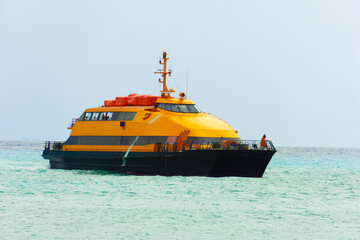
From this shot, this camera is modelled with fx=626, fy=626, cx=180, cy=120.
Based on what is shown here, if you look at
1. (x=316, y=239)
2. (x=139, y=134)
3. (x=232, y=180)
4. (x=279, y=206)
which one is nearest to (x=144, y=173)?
(x=139, y=134)

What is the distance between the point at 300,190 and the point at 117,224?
1402cm

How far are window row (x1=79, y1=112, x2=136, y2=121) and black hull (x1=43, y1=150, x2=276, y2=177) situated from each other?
2.28 m

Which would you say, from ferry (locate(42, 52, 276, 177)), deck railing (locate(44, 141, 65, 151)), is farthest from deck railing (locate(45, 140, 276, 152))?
deck railing (locate(44, 141, 65, 151))

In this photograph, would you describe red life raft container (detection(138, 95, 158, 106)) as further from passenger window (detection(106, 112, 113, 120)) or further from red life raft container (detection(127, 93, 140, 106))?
passenger window (detection(106, 112, 113, 120))

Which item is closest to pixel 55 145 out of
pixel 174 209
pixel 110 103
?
pixel 110 103

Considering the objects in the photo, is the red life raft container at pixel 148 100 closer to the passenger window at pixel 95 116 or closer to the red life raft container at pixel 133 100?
the red life raft container at pixel 133 100

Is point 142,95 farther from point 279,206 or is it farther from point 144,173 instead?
point 279,206

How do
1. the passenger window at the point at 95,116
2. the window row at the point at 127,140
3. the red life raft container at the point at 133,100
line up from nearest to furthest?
the window row at the point at 127,140 < the red life raft container at the point at 133,100 < the passenger window at the point at 95,116

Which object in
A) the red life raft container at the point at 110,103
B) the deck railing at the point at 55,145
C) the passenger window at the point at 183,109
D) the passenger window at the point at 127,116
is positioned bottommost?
the deck railing at the point at 55,145

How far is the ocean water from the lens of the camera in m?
20.3

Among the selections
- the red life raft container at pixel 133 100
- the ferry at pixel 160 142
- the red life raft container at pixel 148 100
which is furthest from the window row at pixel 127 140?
the red life raft container at pixel 148 100

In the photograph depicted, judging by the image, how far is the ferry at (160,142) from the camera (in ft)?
113

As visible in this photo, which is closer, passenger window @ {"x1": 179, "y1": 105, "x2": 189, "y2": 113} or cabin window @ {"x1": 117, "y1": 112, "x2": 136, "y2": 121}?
passenger window @ {"x1": 179, "y1": 105, "x2": 189, "y2": 113}

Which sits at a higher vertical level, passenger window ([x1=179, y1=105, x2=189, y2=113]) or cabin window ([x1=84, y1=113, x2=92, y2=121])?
passenger window ([x1=179, y1=105, x2=189, y2=113])
